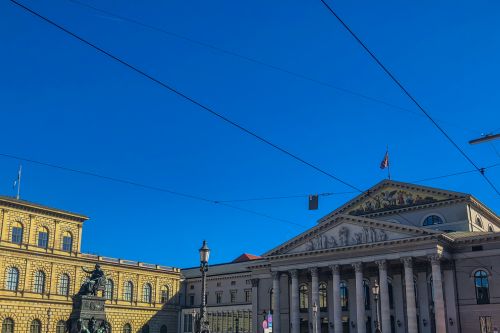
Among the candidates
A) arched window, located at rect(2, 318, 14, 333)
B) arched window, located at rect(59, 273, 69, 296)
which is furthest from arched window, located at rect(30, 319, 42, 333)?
arched window, located at rect(59, 273, 69, 296)

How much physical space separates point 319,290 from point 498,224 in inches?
846

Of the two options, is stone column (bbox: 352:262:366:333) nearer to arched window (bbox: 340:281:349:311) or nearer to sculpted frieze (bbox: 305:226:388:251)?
sculpted frieze (bbox: 305:226:388:251)

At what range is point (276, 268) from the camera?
5878 cm

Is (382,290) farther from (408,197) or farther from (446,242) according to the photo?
(408,197)

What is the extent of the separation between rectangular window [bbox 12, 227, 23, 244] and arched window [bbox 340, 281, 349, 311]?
3475cm

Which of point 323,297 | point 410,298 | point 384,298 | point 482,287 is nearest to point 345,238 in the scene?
point 384,298

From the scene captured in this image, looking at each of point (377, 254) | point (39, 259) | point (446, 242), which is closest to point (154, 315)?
point (39, 259)

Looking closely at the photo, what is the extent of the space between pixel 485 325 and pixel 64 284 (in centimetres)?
4567

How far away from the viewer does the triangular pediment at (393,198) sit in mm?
55406

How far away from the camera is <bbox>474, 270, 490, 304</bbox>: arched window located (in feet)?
161

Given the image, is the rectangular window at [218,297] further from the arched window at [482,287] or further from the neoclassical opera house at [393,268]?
the arched window at [482,287]

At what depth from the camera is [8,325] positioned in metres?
62.6

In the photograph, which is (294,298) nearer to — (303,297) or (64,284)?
(303,297)

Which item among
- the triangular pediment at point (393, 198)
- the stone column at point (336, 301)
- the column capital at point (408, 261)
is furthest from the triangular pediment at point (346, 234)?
the triangular pediment at point (393, 198)
